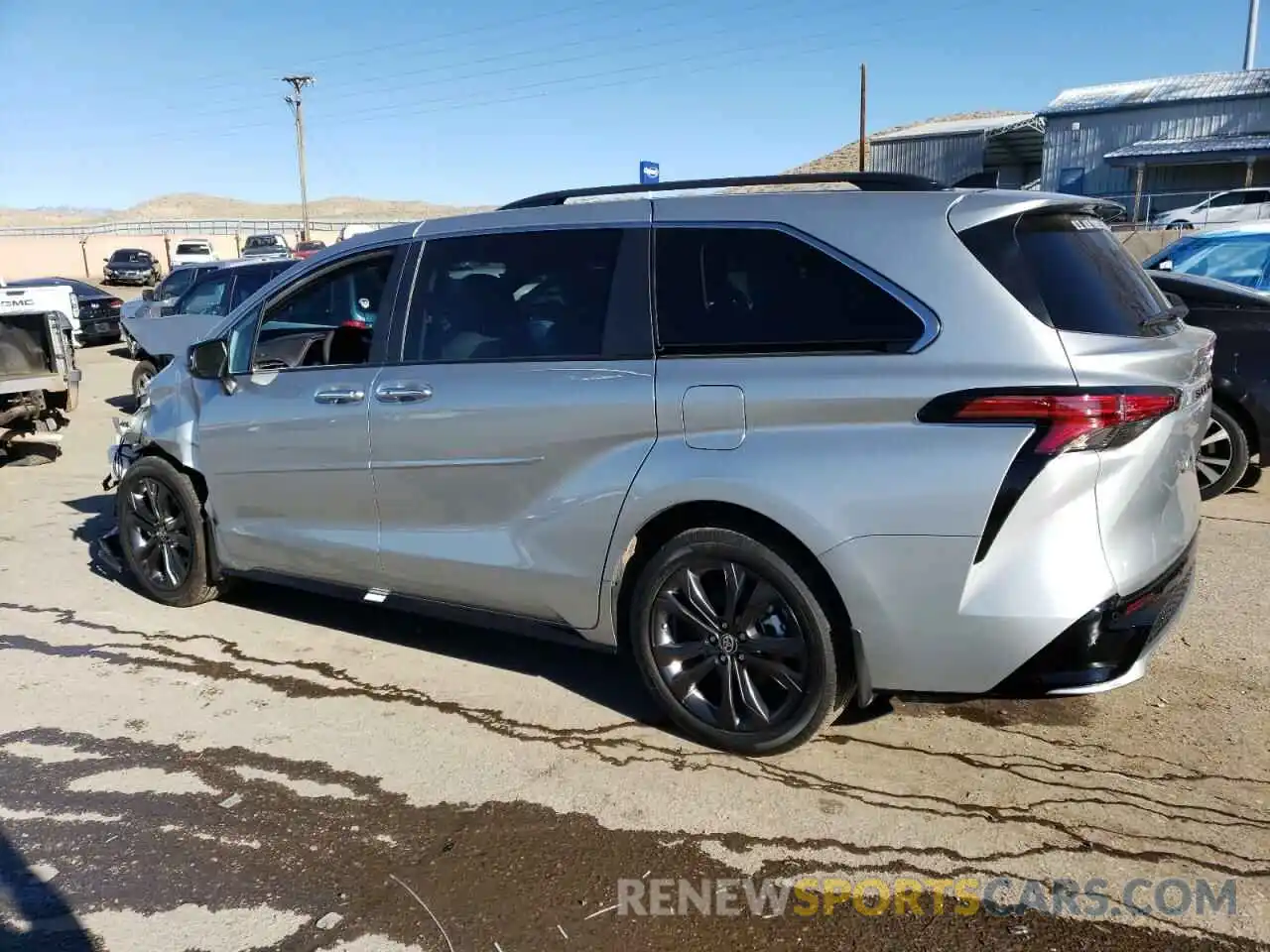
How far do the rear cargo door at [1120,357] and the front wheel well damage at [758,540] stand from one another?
0.84 metres

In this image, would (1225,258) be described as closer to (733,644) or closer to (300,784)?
(733,644)

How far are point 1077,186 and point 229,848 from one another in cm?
4485

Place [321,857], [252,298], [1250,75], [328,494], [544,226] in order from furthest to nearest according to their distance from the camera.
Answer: [1250,75]
[252,298]
[328,494]
[544,226]
[321,857]

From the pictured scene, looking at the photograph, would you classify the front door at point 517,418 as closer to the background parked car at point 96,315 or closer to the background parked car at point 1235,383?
the background parked car at point 1235,383

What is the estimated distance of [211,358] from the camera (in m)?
4.98

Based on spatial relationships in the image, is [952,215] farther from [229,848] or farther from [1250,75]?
[1250,75]

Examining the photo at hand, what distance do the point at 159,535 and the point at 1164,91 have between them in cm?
4615

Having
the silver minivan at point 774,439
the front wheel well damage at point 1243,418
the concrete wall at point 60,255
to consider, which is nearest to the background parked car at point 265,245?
the concrete wall at point 60,255

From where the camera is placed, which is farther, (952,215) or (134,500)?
(134,500)

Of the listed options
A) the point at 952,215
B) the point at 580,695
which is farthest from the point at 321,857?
the point at 952,215

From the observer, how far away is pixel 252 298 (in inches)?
200

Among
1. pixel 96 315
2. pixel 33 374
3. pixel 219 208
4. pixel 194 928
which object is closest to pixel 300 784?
pixel 194 928

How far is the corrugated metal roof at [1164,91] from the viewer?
39156 mm

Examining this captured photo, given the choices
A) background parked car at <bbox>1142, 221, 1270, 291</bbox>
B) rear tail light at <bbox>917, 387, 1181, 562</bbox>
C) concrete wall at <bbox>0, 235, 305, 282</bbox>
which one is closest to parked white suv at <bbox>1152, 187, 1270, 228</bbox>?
background parked car at <bbox>1142, 221, 1270, 291</bbox>
